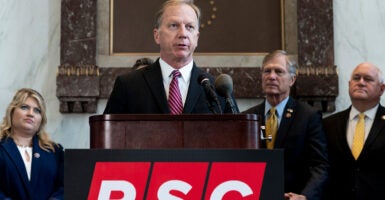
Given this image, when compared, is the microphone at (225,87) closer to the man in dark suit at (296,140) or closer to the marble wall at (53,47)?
the man in dark suit at (296,140)

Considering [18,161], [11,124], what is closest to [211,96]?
[18,161]

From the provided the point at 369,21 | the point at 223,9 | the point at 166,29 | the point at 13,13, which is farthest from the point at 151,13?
the point at 166,29

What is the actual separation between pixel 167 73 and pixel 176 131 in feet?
2.60

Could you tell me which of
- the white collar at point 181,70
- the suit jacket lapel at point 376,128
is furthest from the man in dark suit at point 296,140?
the white collar at point 181,70

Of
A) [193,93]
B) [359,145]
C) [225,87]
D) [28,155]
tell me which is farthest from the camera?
[28,155]

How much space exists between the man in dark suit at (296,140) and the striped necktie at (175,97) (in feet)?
4.55

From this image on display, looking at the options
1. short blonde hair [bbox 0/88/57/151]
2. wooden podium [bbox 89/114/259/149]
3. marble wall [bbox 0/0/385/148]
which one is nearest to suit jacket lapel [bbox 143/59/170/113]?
wooden podium [bbox 89/114/259/149]

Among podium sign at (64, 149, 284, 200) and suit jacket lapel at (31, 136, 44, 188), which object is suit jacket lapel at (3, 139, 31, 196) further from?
podium sign at (64, 149, 284, 200)

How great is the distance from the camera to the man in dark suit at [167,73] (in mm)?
2586

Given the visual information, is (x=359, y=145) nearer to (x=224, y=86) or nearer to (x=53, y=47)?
(x=224, y=86)

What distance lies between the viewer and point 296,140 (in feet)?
12.7

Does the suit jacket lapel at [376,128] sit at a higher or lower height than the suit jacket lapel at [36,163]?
higher

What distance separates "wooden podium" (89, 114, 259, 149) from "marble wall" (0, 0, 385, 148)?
3303 mm

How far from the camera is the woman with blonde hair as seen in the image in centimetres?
425
